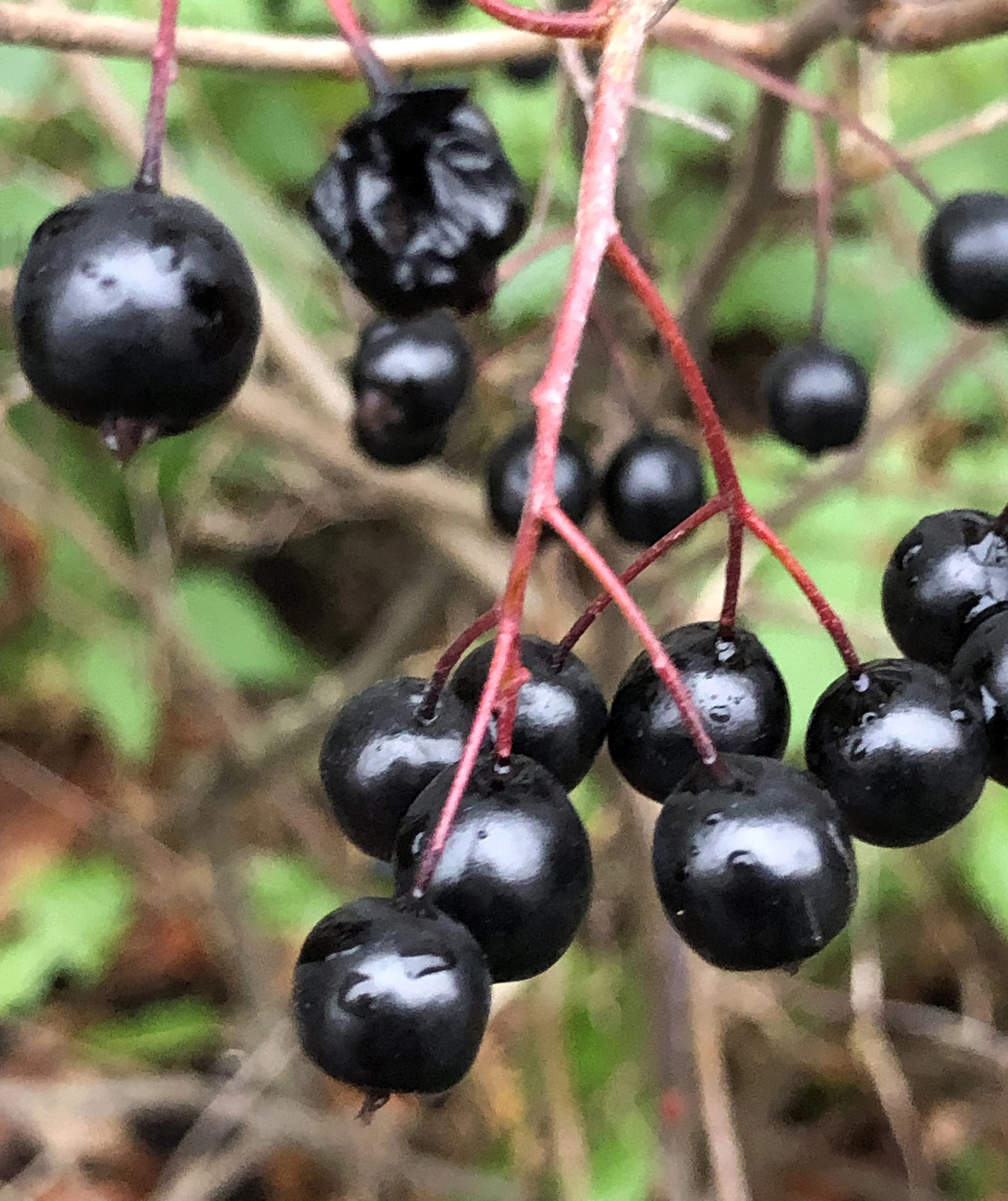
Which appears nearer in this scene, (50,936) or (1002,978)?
(50,936)

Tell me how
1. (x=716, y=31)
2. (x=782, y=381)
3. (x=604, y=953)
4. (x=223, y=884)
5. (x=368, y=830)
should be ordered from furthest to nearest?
(x=604, y=953)
(x=223, y=884)
(x=782, y=381)
(x=716, y=31)
(x=368, y=830)

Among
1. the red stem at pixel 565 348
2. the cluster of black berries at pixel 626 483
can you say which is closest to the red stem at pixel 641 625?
the red stem at pixel 565 348

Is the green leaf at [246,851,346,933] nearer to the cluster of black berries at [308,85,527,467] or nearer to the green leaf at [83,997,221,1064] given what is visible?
the green leaf at [83,997,221,1064]

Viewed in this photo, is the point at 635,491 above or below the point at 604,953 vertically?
above

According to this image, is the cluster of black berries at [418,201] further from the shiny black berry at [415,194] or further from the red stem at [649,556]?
the red stem at [649,556]

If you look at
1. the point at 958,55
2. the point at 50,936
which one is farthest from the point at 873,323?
the point at 50,936

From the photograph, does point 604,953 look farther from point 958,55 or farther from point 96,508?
point 958,55
